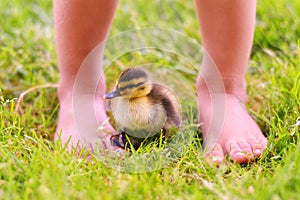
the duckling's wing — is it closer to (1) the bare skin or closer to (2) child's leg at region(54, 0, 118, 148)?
(1) the bare skin

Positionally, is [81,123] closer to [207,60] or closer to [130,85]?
[130,85]

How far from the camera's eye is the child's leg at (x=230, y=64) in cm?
194

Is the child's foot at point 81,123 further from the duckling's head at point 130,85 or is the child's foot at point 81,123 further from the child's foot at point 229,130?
the child's foot at point 229,130

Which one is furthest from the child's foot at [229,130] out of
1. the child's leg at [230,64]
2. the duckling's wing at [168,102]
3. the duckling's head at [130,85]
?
the duckling's head at [130,85]

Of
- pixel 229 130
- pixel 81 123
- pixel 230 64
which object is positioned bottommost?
pixel 229 130

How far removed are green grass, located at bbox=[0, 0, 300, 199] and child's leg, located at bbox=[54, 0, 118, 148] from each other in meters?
0.10

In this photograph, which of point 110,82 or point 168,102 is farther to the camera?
point 110,82

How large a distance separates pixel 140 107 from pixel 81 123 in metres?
0.34

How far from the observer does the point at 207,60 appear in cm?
214

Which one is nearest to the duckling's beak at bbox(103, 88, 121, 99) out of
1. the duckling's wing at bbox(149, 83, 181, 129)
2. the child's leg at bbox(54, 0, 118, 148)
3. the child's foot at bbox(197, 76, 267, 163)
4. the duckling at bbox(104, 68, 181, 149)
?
the duckling at bbox(104, 68, 181, 149)

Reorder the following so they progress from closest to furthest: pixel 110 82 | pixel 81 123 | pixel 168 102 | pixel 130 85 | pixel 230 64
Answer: pixel 130 85
pixel 168 102
pixel 81 123
pixel 230 64
pixel 110 82

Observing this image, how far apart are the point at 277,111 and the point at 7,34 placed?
5.23 ft

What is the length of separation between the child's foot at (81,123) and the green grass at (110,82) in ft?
0.25

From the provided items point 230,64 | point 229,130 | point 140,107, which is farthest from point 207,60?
point 140,107
